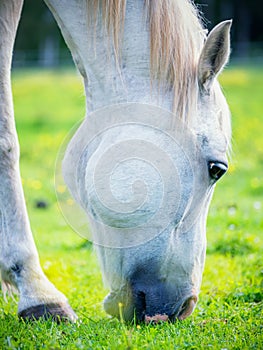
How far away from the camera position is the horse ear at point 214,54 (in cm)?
299

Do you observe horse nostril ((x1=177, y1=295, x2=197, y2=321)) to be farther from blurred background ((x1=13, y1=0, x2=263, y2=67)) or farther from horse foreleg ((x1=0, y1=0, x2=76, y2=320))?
blurred background ((x1=13, y1=0, x2=263, y2=67))

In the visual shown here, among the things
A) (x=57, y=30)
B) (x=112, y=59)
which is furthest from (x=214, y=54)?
(x=57, y=30)

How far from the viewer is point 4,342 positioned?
9.43 ft

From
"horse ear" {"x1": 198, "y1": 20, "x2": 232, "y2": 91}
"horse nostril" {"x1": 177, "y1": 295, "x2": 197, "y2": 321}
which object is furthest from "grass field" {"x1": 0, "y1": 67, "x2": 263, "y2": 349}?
"horse ear" {"x1": 198, "y1": 20, "x2": 232, "y2": 91}

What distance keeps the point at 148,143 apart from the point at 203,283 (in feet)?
5.87

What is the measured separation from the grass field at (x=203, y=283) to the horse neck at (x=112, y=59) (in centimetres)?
47

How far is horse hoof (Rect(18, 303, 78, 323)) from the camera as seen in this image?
3.41 m

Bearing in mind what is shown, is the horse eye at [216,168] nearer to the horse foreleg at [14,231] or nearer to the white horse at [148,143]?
the white horse at [148,143]

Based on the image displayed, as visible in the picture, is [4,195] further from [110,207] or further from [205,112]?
[205,112]

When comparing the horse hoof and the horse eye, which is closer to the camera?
the horse eye

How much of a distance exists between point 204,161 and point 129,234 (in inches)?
21.2

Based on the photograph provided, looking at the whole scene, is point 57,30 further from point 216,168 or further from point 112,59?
point 216,168

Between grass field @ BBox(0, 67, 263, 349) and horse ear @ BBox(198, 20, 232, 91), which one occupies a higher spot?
horse ear @ BBox(198, 20, 232, 91)

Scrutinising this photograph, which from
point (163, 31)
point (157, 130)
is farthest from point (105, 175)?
point (163, 31)
